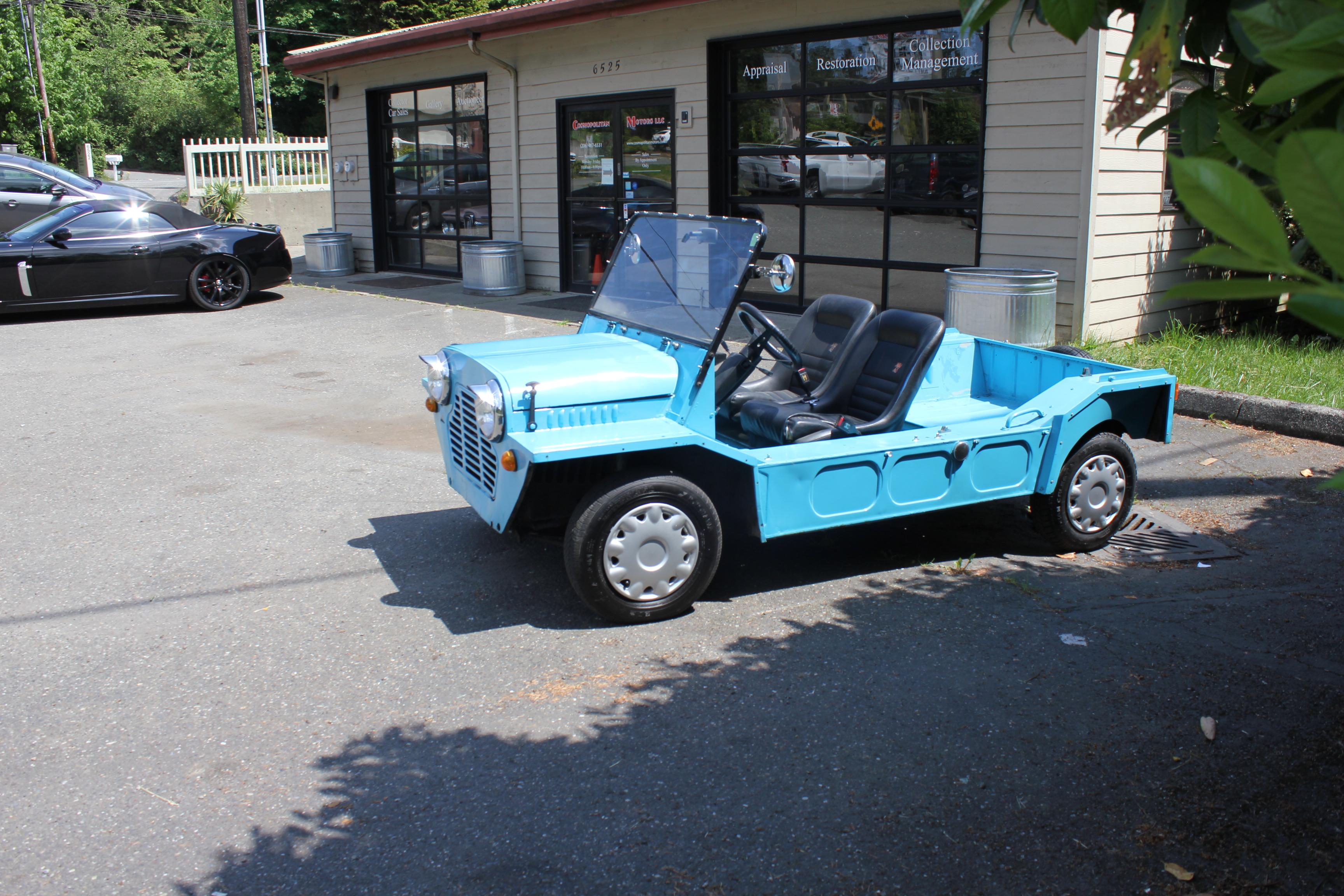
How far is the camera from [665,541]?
437 cm

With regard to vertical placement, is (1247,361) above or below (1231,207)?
below

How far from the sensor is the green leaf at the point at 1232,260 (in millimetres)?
949

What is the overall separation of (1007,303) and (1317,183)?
25.7ft

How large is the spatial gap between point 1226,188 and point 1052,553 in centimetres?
469

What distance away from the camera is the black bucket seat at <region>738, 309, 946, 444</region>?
495 centimetres

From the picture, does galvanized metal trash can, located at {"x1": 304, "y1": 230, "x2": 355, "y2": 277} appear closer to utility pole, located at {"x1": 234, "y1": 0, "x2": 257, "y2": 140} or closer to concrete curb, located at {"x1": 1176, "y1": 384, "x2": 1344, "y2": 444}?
utility pole, located at {"x1": 234, "y1": 0, "x2": 257, "y2": 140}

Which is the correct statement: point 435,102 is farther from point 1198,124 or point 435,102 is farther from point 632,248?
point 1198,124

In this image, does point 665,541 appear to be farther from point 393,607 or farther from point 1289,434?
point 1289,434

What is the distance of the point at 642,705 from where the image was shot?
12.5ft

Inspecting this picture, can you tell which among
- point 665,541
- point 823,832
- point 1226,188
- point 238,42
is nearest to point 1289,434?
point 665,541

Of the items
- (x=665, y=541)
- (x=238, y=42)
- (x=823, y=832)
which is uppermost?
(x=238, y=42)

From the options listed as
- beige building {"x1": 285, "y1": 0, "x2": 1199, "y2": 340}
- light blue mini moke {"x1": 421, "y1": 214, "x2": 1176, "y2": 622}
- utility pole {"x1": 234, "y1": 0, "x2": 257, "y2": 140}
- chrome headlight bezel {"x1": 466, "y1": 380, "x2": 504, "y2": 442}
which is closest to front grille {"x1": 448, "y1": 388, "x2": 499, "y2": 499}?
light blue mini moke {"x1": 421, "y1": 214, "x2": 1176, "y2": 622}

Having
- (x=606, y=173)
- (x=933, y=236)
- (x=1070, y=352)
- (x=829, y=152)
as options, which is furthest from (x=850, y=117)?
(x=1070, y=352)

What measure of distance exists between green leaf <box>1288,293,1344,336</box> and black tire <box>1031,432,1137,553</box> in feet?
14.0
